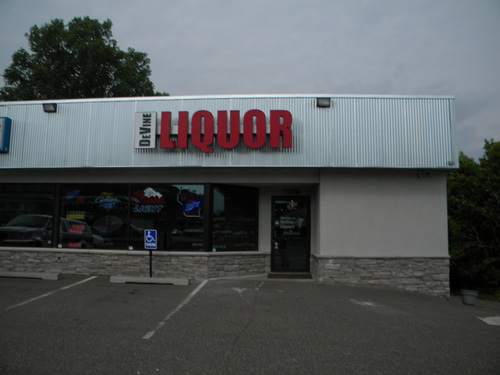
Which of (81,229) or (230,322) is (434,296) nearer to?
(230,322)

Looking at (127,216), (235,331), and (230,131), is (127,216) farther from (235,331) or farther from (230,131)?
(235,331)

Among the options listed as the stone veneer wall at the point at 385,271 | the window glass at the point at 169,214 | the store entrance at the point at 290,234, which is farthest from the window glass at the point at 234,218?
the stone veneer wall at the point at 385,271

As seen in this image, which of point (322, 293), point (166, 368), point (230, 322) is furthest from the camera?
point (322, 293)

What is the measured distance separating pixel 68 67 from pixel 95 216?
1629 cm

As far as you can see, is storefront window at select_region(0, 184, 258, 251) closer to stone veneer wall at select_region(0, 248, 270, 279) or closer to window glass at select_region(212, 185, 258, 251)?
window glass at select_region(212, 185, 258, 251)

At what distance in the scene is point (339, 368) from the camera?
449 cm

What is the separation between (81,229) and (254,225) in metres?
5.20

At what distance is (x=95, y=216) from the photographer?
34.6 feet

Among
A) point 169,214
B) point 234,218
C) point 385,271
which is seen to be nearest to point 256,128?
point 234,218

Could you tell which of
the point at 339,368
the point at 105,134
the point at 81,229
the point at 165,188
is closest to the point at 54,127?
the point at 105,134

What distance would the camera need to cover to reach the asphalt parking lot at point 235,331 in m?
4.54

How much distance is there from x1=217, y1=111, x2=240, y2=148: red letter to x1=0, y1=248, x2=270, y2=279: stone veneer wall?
10.2 feet

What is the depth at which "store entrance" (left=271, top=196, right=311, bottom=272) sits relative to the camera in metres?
10.9

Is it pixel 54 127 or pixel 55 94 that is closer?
pixel 54 127
